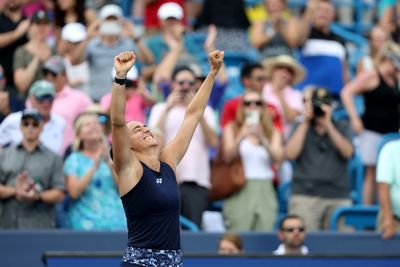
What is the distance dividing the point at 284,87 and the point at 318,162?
151cm

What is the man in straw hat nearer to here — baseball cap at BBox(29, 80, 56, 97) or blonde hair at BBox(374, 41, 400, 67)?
blonde hair at BBox(374, 41, 400, 67)

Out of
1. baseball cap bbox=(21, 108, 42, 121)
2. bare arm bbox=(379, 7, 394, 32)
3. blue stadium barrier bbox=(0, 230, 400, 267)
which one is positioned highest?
bare arm bbox=(379, 7, 394, 32)

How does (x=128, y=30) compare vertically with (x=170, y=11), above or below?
below

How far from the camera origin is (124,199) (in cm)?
798

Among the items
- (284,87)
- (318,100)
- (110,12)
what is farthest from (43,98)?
(284,87)

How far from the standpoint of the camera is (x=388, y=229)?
1127cm

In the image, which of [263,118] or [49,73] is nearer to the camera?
[263,118]

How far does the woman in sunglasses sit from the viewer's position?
1198 centimetres

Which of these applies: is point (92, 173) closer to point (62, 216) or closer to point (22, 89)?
point (62, 216)

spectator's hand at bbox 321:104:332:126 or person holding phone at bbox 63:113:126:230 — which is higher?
spectator's hand at bbox 321:104:332:126

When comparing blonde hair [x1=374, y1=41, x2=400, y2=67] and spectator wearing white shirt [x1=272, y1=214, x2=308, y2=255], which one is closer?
spectator wearing white shirt [x1=272, y1=214, x2=308, y2=255]

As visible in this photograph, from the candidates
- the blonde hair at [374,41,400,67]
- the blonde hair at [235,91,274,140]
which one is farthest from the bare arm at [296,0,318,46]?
the blonde hair at [235,91,274,140]

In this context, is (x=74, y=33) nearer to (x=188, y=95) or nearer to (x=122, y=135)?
(x=188, y=95)

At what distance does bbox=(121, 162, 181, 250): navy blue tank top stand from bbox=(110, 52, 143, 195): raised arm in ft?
0.23
